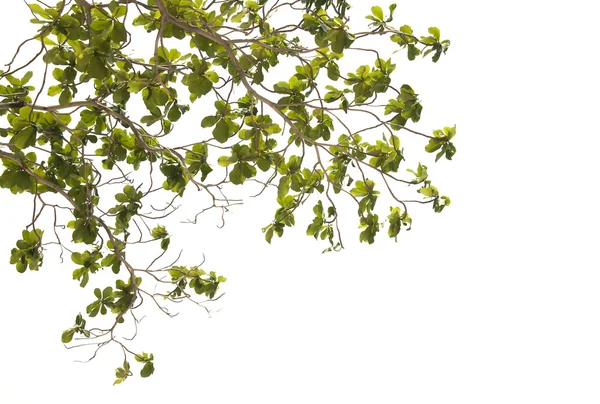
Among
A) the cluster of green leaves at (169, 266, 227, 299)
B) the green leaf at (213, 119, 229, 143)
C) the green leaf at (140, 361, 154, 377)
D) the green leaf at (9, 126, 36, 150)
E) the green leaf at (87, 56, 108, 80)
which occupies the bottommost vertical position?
the green leaf at (140, 361, 154, 377)

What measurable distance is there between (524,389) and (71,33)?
103 inches

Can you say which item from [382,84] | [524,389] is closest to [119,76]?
[382,84]

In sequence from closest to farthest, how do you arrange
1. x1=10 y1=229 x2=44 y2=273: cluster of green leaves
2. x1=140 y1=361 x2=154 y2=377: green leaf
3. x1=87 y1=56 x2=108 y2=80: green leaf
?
1. x1=87 y1=56 x2=108 y2=80: green leaf
2. x1=10 y1=229 x2=44 y2=273: cluster of green leaves
3. x1=140 y1=361 x2=154 y2=377: green leaf

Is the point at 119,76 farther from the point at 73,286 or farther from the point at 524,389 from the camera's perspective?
the point at 524,389

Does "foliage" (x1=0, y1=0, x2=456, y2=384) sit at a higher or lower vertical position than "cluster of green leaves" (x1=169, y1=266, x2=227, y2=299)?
higher

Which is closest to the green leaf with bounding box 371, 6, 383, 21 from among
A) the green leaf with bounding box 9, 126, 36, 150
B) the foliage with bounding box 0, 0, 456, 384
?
the foliage with bounding box 0, 0, 456, 384

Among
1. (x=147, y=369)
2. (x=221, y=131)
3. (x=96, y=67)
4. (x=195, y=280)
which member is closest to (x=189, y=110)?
(x=221, y=131)

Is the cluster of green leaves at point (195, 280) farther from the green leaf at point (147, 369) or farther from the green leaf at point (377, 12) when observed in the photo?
the green leaf at point (377, 12)

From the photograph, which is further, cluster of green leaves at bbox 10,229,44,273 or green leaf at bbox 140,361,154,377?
green leaf at bbox 140,361,154,377

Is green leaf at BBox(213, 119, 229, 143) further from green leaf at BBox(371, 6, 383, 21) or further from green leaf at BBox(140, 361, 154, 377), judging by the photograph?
green leaf at BBox(140, 361, 154, 377)

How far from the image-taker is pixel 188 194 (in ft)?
Result: 10.5

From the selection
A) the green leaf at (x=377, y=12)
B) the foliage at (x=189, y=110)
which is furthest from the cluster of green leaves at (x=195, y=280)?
the green leaf at (x=377, y=12)

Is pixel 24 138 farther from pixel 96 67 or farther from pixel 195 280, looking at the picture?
pixel 195 280

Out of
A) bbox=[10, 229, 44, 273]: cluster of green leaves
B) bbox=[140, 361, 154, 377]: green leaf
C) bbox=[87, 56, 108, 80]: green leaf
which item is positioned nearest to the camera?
bbox=[87, 56, 108, 80]: green leaf
